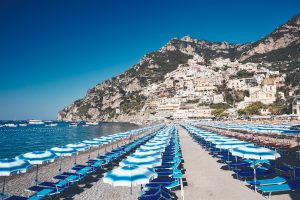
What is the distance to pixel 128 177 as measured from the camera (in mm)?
7848

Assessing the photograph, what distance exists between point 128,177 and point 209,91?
164 metres

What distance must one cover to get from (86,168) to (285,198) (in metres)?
9.49

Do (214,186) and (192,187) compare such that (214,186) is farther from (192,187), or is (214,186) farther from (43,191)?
(43,191)

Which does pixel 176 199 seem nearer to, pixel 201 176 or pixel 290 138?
pixel 201 176

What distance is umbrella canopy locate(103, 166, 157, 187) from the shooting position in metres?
7.70

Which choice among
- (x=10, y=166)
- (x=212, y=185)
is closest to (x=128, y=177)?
(x=10, y=166)

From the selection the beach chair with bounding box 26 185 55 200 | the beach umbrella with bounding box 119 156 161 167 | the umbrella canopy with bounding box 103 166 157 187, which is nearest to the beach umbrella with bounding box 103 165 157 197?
the umbrella canopy with bounding box 103 166 157 187

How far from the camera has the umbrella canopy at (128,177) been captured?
303 inches

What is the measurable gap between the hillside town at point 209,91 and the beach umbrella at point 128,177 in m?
96.0

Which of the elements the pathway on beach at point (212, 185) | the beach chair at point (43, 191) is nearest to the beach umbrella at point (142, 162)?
the pathway on beach at point (212, 185)

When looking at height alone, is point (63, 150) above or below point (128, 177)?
below

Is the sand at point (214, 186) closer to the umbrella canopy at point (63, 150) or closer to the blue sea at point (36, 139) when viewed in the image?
the umbrella canopy at point (63, 150)

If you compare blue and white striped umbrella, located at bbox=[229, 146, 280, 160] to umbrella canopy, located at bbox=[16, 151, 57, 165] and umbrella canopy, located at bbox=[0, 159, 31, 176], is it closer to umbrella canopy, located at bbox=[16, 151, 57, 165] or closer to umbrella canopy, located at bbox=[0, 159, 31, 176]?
umbrella canopy, located at bbox=[16, 151, 57, 165]

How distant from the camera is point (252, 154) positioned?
10859 millimetres
